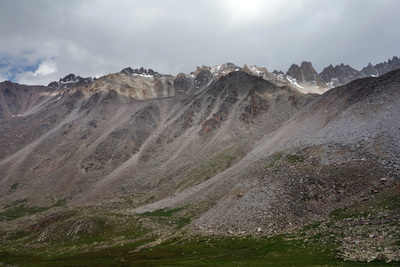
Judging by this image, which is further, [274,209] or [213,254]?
[274,209]


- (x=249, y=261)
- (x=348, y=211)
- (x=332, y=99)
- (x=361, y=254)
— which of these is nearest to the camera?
(x=361, y=254)

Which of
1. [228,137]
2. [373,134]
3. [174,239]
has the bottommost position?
[174,239]

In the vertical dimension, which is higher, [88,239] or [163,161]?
[163,161]

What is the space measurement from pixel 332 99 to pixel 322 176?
63495mm

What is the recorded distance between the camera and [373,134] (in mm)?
70812

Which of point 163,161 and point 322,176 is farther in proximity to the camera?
point 163,161

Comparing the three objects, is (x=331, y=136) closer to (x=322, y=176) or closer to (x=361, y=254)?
(x=322, y=176)

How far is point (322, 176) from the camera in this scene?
62.5 meters

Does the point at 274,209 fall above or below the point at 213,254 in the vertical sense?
above

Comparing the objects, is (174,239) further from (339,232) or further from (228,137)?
(228,137)

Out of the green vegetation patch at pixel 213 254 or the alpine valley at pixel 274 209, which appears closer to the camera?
the green vegetation patch at pixel 213 254

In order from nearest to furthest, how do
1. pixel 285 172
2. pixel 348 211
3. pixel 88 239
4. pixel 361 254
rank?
pixel 361 254 < pixel 348 211 < pixel 285 172 < pixel 88 239

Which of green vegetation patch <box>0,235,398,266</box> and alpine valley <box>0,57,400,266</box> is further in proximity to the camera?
alpine valley <box>0,57,400,266</box>

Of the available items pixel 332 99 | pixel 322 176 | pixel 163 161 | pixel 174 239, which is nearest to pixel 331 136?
pixel 322 176
